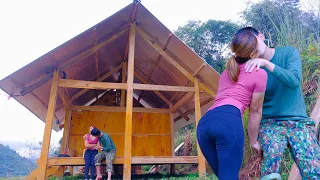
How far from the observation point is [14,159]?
1938 cm

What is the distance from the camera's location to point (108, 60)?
9.00 metres

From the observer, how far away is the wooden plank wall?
936cm

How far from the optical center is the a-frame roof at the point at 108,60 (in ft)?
21.4

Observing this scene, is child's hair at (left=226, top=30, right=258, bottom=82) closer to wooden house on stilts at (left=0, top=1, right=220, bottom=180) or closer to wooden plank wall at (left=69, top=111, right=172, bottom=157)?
wooden house on stilts at (left=0, top=1, right=220, bottom=180)

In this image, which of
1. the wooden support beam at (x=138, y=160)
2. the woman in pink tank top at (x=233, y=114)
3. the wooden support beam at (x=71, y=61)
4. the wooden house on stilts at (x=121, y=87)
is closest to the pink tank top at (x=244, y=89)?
the woman in pink tank top at (x=233, y=114)

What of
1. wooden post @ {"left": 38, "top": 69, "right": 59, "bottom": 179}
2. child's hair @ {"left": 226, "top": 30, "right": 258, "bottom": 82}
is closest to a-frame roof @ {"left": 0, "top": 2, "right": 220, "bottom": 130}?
wooden post @ {"left": 38, "top": 69, "right": 59, "bottom": 179}

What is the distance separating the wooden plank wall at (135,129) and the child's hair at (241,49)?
818 cm

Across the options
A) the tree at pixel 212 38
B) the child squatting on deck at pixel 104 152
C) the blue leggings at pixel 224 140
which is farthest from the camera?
the tree at pixel 212 38

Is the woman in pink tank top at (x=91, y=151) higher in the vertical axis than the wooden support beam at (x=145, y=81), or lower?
lower

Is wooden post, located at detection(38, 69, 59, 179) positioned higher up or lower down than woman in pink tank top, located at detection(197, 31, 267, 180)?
higher up

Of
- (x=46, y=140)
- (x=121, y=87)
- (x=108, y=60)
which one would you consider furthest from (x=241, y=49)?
Answer: (x=108, y=60)

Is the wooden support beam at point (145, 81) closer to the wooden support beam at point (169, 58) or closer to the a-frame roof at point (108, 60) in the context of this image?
the a-frame roof at point (108, 60)

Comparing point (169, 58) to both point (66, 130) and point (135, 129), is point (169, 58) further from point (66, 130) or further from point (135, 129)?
point (66, 130)

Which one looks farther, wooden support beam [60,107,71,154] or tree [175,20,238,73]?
tree [175,20,238,73]
